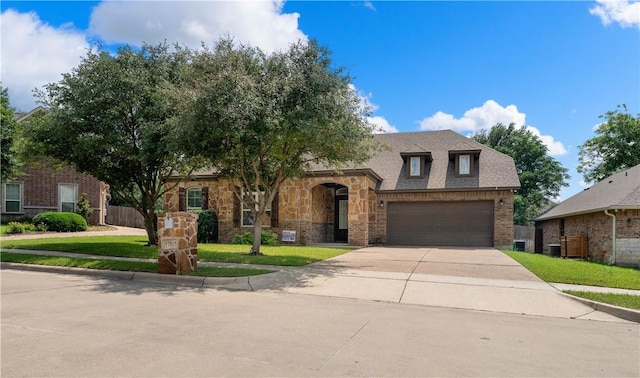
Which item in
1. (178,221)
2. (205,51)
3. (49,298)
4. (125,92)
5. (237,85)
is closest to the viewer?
(49,298)

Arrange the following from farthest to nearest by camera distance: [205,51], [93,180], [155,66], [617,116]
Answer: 1. [617,116]
2. [93,180]
3. [155,66]
4. [205,51]

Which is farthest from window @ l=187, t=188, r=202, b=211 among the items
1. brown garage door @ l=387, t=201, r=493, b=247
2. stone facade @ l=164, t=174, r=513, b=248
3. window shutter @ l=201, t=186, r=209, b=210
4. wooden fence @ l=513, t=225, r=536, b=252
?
wooden fence @ l=513, t=225, r=536, b=252

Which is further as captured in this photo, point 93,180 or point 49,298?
point 93,180

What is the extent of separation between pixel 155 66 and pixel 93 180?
58.1 feet

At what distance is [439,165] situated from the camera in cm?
2361

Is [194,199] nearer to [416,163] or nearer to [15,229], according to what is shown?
[15,229]

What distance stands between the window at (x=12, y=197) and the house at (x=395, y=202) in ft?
33.9

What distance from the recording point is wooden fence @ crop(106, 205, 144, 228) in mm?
33781

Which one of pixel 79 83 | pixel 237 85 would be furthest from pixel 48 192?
pixel 237 85

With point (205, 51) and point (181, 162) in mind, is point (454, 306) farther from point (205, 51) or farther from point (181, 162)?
point (181, 162)

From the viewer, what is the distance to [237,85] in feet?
37.7

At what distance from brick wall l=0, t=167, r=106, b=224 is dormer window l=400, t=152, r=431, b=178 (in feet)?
67.4

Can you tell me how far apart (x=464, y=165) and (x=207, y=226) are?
1380 cm

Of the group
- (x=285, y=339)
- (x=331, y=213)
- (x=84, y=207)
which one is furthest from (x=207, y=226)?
(x=285, y=339)
